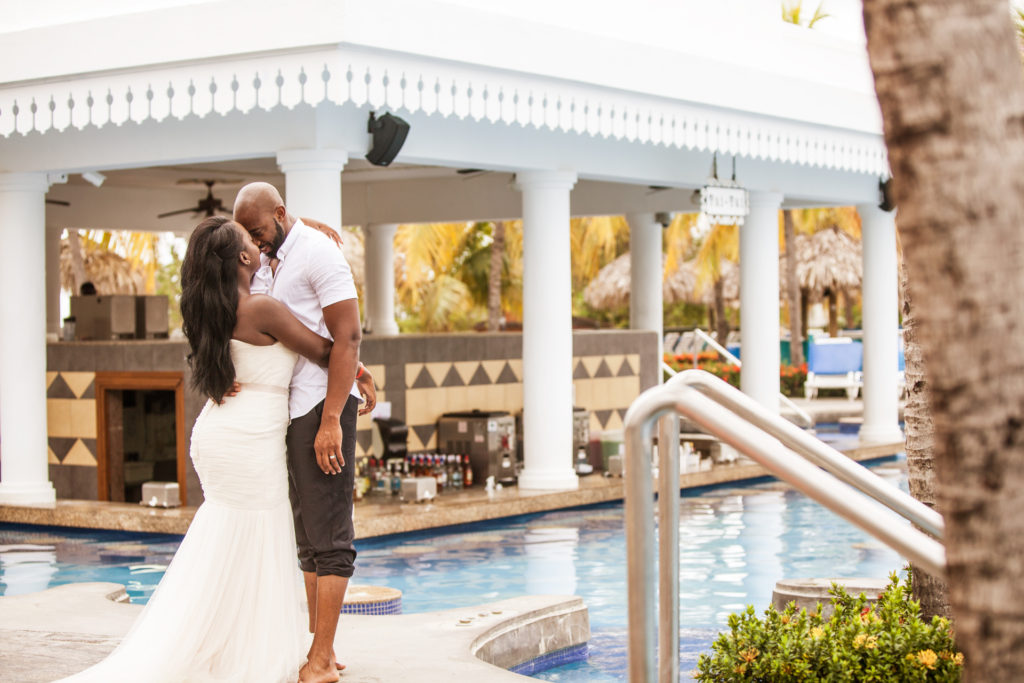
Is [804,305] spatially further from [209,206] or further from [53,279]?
[209,206]

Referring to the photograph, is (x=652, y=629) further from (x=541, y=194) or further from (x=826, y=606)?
(x=541, y=194)

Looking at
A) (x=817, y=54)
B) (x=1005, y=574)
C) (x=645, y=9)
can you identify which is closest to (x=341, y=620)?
(x=1005, y=574)

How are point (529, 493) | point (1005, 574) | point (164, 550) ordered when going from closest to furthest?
point (1005, 574) < point (164, 550) < point (529, 493)

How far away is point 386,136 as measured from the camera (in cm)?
995

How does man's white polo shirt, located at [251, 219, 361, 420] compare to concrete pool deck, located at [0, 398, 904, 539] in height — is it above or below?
above

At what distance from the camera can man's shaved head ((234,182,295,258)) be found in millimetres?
4516

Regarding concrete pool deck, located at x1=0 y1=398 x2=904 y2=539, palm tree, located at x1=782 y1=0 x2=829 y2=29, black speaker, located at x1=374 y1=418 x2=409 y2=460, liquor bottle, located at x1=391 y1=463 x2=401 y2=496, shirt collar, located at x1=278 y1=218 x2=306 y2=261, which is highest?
palm tree, located at x1=782 y1=0 x2=829 y2=29

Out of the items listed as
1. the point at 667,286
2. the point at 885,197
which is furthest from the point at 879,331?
the point at 667,286

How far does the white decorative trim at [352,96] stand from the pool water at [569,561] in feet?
10.3

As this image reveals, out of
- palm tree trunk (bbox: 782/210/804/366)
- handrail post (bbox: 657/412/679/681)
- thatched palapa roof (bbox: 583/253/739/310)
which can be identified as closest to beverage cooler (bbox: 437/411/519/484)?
handrail post (bbox: 657/412/679/681)

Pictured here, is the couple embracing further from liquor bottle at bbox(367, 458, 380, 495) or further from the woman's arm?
liquor bottle at bbox(367, 458, 380, 495)

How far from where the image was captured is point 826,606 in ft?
21.7

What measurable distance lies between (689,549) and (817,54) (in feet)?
21.5

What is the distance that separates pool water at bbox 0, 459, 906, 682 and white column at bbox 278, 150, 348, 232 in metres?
2.51
